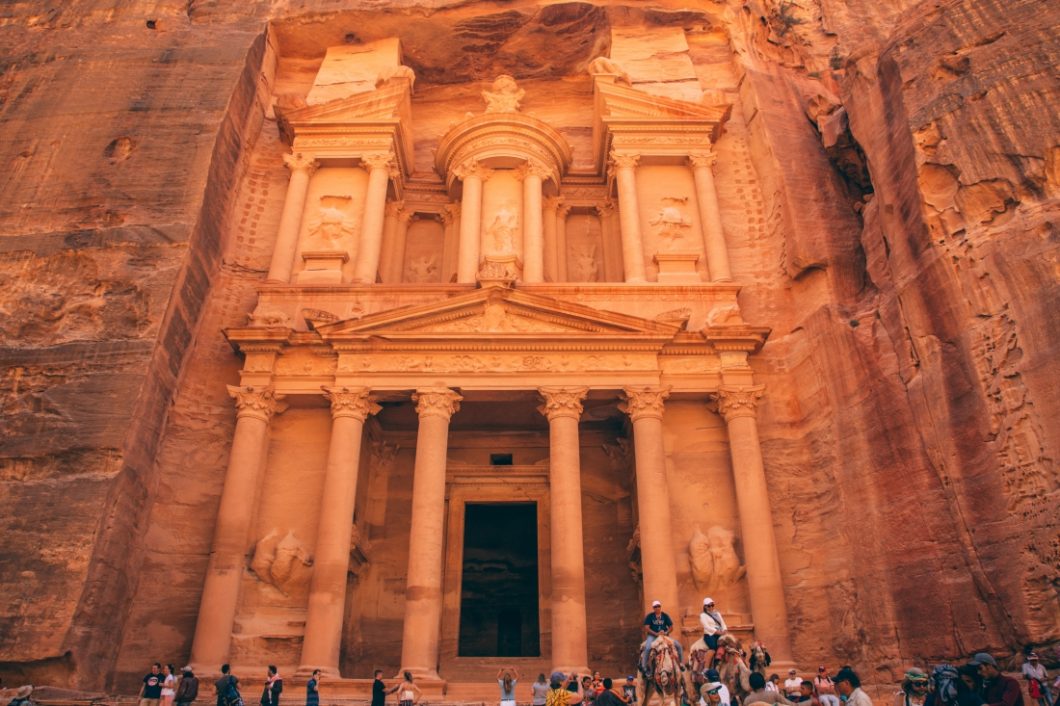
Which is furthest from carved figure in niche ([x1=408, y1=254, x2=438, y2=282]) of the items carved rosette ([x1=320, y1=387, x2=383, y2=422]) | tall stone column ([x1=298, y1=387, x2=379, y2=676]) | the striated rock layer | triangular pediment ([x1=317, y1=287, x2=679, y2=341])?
carved rosette ([x1=320, y1=387, x2=383, y2=422])

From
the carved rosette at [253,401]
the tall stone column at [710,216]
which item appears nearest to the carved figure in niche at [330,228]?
the carved rosette at [253,401]

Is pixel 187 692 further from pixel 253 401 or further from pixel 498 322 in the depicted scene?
pixel 498 322

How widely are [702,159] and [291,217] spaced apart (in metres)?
10.3

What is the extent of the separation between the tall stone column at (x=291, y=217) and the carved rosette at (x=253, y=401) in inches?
127

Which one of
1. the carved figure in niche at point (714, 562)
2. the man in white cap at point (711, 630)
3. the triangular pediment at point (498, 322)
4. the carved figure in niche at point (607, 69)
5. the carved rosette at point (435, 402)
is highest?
the carved figure in niche at point (607, 69)

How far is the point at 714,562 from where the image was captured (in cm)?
1524

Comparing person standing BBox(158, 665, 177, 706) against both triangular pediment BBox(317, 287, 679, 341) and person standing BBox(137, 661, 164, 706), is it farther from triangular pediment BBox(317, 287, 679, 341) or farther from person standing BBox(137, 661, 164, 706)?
triangular pediment BBox(317, 287, 679, 341)

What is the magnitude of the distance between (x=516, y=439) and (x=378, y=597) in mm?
4568

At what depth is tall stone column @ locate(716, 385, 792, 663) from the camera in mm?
14258

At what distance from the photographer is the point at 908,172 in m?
14.7

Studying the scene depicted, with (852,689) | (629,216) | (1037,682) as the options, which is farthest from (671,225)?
(852,689)

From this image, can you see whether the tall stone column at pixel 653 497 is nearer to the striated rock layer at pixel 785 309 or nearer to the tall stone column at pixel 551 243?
the striated rock layer at pixel 785 309

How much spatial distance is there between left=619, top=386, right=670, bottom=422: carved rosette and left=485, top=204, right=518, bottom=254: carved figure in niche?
17.3ft

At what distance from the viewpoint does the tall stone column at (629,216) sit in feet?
62.0
